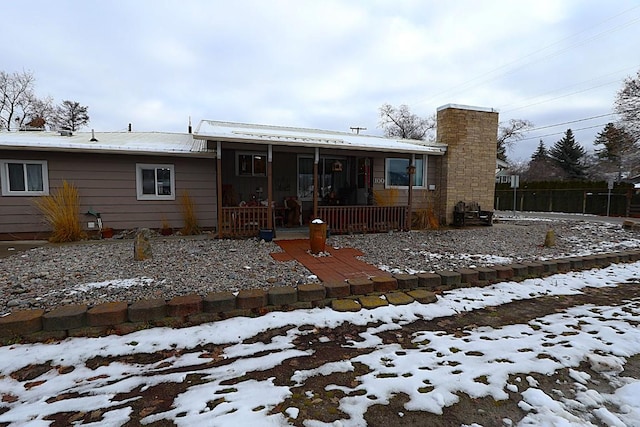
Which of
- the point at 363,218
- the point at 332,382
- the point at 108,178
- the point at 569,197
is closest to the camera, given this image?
the point at 332,382

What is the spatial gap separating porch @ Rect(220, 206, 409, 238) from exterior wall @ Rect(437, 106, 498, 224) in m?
2.90

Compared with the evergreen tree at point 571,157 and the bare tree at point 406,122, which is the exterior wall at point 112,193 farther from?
the evergreen tree at point 571,157

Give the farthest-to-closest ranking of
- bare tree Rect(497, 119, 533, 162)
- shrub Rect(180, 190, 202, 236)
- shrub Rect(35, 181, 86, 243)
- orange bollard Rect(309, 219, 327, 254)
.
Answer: bare tree Rect(497, 119, 533, 162) → shrub Rect(180, 190, 202, 236) → shrub Rect(35, 181, 86, 243) → orange bollard Rect(309, 219, 327, 254)

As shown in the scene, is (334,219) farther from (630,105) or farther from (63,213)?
(630,105)

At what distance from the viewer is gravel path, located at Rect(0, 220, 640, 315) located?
362 cm

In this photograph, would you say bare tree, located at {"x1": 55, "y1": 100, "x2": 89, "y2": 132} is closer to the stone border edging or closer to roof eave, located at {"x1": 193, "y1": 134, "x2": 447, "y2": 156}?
roof eave, located at {"x1": 193, "y1": 134, "x2": 447, "y2": 156}

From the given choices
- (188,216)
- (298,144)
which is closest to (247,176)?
(188,216)

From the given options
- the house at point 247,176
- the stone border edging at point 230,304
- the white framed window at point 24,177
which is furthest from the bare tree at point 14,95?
the stone border edging at point 230,304

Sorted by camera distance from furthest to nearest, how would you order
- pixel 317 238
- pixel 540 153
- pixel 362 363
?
pixel 540 153, pixel 317 238, pixel 362 363

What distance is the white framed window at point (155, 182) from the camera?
26.6ft

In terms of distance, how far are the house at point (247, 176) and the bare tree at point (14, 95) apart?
20.3m

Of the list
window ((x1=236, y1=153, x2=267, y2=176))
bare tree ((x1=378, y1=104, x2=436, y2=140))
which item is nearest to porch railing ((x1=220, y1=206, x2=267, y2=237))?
Result: window ((x1=236, y1=153, x2=267, y2=176))

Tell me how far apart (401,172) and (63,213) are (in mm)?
9142

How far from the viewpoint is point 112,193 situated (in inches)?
310
